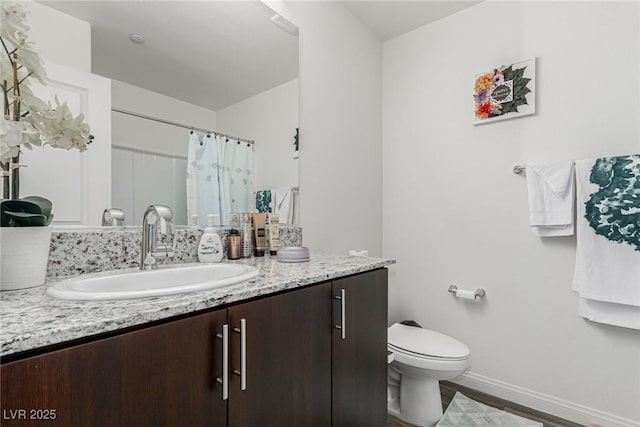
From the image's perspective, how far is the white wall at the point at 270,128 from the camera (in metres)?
1.41

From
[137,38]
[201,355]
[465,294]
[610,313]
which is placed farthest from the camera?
[465,294]

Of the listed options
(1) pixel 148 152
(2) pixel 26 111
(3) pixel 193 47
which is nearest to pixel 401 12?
(3) pixel 193 47

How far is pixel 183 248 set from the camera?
1.16 m

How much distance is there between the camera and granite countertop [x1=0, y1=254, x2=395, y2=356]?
18.5 inches

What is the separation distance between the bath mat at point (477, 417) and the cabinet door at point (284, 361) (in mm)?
992

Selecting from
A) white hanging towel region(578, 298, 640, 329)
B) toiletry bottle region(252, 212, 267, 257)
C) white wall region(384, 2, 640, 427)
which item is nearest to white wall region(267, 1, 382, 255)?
white wall region(384, 2, 640, 427)

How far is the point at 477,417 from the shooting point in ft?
5.45

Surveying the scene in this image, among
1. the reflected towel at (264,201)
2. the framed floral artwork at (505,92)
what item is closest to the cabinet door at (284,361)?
the reflected towel at (264,201)

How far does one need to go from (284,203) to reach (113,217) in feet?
2.53

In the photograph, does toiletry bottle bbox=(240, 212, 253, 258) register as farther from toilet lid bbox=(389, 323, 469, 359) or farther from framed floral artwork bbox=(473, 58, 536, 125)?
framed floral artwork bbox=(473, 58, 536, 125)

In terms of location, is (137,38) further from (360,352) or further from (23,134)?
(360,352)

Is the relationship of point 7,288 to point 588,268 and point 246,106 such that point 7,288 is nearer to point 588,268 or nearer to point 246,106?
point 246,106

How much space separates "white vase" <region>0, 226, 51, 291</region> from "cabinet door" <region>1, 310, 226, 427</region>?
367 millimetres

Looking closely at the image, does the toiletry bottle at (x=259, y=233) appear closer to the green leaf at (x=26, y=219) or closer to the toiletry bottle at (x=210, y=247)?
the toiletry bottle at (x=210, y=247)
